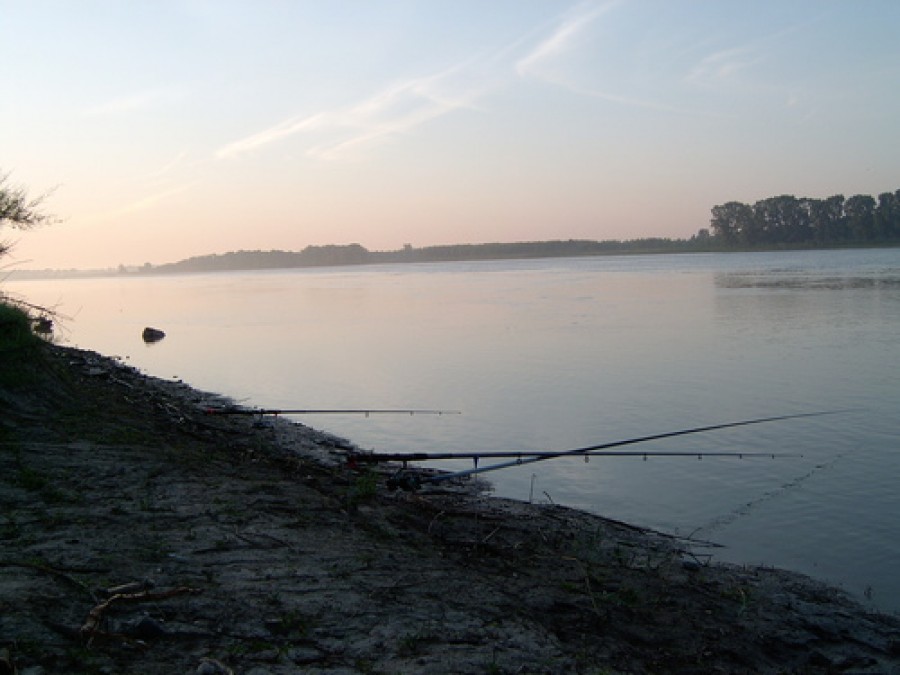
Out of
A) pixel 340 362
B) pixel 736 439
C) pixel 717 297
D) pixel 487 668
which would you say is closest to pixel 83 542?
pixel 487 668

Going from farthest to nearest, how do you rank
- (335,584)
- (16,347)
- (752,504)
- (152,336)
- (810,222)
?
(810,222), (152,336), (16,347), (752,504), (335,584)

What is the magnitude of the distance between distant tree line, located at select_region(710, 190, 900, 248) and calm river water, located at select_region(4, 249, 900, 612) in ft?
335

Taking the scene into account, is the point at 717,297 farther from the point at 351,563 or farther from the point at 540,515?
the point at 351,563

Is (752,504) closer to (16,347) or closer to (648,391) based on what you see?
(648,391)

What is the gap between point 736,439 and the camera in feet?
43.6

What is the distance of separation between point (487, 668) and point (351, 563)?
5.87ft

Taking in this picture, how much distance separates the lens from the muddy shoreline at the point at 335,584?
4.47 metres

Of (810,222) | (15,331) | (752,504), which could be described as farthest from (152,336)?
(810,222)

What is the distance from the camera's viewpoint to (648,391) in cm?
1811

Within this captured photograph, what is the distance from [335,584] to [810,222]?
153 meters

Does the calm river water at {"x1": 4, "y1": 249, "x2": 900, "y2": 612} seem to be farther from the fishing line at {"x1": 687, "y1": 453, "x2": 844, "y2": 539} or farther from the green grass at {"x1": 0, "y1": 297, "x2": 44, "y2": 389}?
the green grass at {"x1": 0, "y1": 297, "x2": 44, "y2": 389}

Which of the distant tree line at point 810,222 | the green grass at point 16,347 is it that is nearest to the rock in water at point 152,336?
the green grass at point 16,347

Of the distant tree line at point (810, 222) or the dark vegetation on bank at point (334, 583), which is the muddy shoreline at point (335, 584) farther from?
the distant tree line at point (810, 222)

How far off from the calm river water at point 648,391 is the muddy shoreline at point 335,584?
142 centimetres
